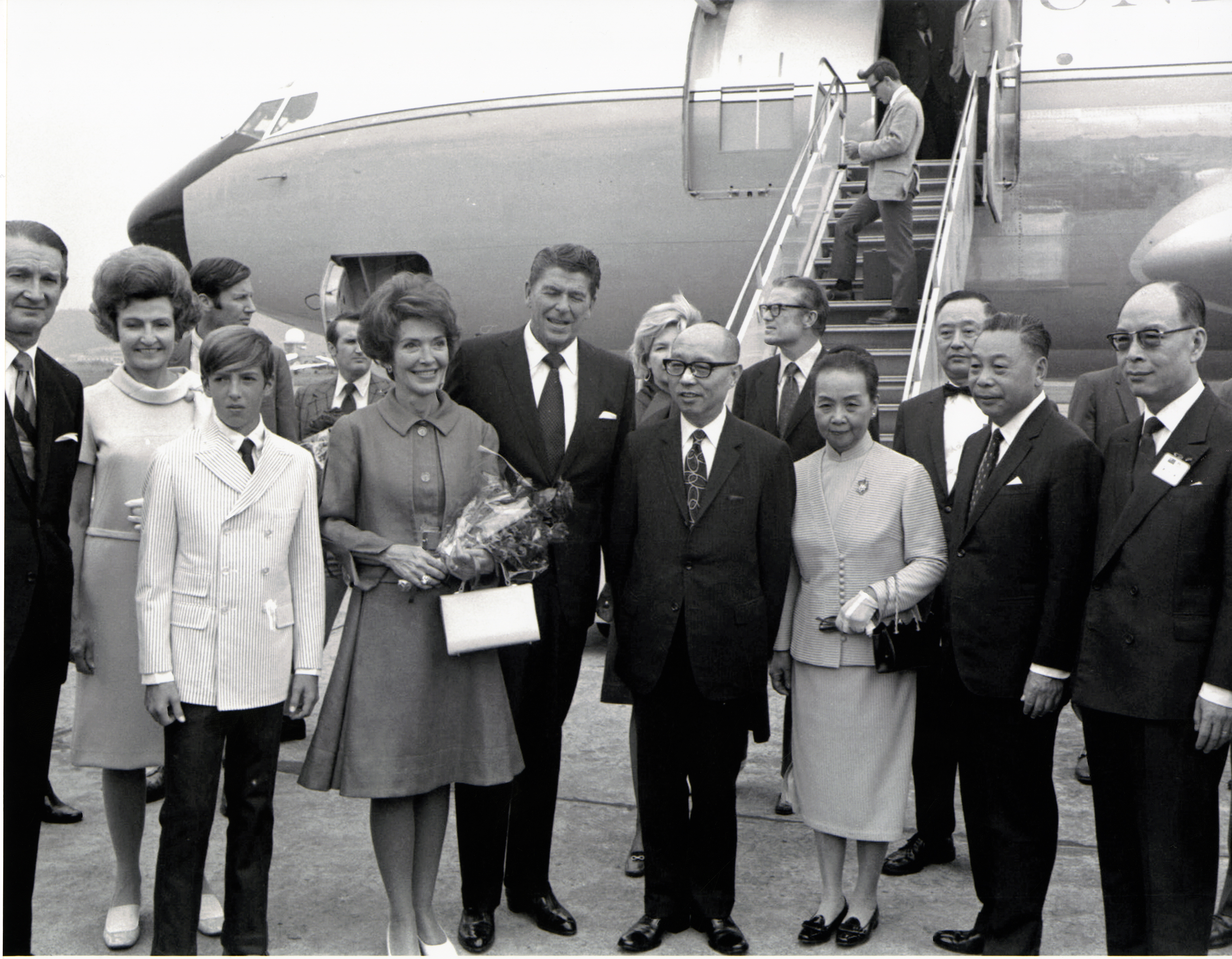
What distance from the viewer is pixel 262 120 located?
11.2 metres

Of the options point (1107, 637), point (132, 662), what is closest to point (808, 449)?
point (1107, 637)

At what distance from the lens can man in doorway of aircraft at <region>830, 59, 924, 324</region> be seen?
7.45 meters

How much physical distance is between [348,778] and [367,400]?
2.69 meters

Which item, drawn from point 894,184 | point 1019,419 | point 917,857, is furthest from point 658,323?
point 894,184

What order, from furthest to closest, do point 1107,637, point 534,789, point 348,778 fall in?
point 534,789
point 348,778
point 1107,637

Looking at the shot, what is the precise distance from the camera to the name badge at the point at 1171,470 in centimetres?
270

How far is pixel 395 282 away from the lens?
124 inches

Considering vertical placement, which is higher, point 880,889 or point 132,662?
point 132,662

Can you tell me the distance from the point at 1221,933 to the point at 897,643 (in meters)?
1.24

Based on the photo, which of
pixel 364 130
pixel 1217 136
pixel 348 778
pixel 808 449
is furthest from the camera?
pixel 364 130

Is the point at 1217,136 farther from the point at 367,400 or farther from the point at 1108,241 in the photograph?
the point at 367,400

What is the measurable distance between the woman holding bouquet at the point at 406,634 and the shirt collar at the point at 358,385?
7.60 feet

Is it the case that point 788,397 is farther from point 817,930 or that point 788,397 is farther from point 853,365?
point 817,930

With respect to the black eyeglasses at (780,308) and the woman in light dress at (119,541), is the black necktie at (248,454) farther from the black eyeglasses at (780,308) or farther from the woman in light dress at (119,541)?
the black eyeglasses at (780,308)
